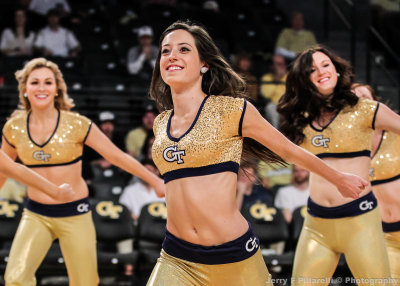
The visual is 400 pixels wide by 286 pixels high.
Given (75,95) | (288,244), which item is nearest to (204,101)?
(288,244)

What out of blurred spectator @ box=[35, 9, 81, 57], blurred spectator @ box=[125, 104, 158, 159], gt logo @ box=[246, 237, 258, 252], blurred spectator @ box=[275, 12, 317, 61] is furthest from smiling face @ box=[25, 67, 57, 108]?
blurred spectator @ box=[275, 12, 317, 61]

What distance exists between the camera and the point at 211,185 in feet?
11.0

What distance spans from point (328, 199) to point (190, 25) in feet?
5.00

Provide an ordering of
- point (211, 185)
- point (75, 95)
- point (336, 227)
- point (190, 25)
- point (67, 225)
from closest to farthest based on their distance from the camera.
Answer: point (211, 185) < point (190, 25) < point (336, 227) < point (67, 225) < point (75, 95)

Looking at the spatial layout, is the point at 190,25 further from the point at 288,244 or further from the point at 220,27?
the point at 220,27

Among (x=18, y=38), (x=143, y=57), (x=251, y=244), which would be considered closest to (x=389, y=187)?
(x=251, y=244)

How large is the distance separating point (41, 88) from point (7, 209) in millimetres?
2344

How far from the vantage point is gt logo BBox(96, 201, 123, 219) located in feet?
23.7

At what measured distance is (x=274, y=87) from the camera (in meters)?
9.20

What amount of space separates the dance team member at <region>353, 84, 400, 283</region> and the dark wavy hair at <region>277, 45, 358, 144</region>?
0.28 metres

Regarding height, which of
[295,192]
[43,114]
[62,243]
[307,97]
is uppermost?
[307,97]

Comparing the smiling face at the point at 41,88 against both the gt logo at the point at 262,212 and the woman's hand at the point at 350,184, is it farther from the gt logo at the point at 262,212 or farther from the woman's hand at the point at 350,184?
the gt logo at the point at 262,212

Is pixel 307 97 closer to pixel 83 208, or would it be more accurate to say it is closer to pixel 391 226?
pixel 391 226

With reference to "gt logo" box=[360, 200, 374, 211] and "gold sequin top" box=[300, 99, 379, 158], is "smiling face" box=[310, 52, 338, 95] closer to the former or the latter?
"gold sequin top" box=[300, 99, 379, 158]
